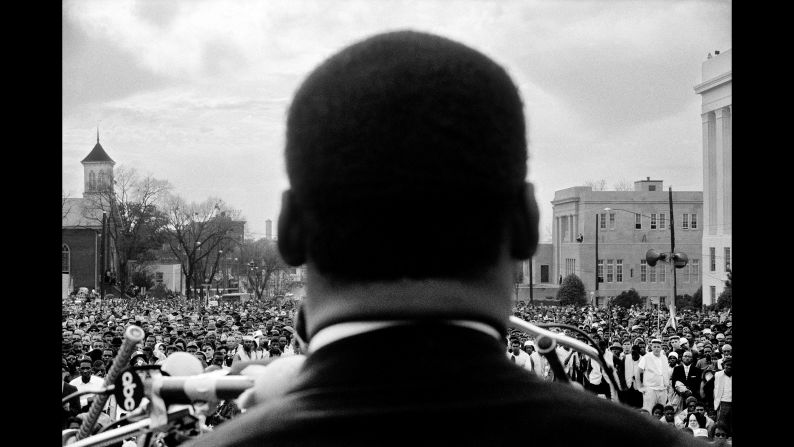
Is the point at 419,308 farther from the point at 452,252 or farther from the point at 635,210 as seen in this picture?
the point at 635,210

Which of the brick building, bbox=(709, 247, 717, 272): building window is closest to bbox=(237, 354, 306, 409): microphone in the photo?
bbox=(709, 247, 717, 272): building window

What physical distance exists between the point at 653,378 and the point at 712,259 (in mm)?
38239

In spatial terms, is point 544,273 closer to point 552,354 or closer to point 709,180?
point 709,180

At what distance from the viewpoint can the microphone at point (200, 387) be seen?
1.29 m

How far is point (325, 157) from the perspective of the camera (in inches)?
41.8

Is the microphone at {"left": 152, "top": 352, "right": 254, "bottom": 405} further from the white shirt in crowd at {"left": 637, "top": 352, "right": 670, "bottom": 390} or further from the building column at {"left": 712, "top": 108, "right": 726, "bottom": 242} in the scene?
the building column at {"left": 712, "top": 108, "right": 726, "bottom": 242}

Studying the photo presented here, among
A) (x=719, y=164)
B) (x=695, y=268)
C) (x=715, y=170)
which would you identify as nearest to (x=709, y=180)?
(x=715, y=170)

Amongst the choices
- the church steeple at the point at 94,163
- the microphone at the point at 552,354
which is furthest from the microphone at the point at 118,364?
the church steeple at the point at 94,163

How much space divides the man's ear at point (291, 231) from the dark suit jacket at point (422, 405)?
0.49 ft

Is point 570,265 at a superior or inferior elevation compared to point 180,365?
inferior

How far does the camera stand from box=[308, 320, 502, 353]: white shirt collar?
104cm

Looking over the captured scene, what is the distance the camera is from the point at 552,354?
187cm

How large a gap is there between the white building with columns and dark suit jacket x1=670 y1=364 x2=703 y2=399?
33.4 metres
